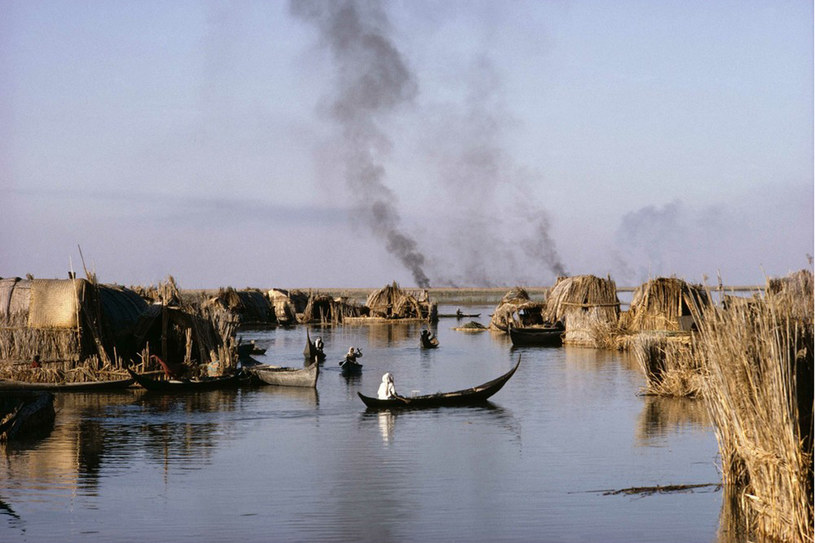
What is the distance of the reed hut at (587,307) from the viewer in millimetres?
42812

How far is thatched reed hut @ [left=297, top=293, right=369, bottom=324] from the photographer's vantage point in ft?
225

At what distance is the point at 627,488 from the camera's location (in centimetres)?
1435

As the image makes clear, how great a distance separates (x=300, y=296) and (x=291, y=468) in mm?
60524

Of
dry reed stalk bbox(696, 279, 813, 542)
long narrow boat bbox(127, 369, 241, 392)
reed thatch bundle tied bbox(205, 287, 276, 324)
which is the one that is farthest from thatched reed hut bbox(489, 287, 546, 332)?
dry reed stalk bbox(696, 279, 813, 542)

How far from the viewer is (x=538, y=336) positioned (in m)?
Answer: 45.3

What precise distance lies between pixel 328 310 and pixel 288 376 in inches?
1800

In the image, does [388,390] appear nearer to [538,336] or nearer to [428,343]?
[428,343]

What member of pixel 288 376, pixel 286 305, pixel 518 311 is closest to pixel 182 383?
pixel 288 376

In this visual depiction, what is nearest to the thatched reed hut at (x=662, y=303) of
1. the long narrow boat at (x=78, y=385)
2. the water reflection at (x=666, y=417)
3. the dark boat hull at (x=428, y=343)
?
the dark boat hull at (x=428, y=343)

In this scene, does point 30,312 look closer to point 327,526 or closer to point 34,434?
point 34,434

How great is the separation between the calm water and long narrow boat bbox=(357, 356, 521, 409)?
1.05 ft

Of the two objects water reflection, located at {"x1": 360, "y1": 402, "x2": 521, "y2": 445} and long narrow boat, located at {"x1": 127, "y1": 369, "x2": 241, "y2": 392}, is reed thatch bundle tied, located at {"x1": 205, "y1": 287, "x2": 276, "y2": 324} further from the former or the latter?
water reflection, located at {"x1": 360, "y1": 402, "x2": 521, "y2": 445}

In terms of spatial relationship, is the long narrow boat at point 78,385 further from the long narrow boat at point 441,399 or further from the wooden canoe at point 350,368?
the wooden canoe at point 350,368

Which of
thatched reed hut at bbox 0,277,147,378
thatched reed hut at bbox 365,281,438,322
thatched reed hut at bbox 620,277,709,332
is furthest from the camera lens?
thatched reed hut at bbox 365,281,438,322
